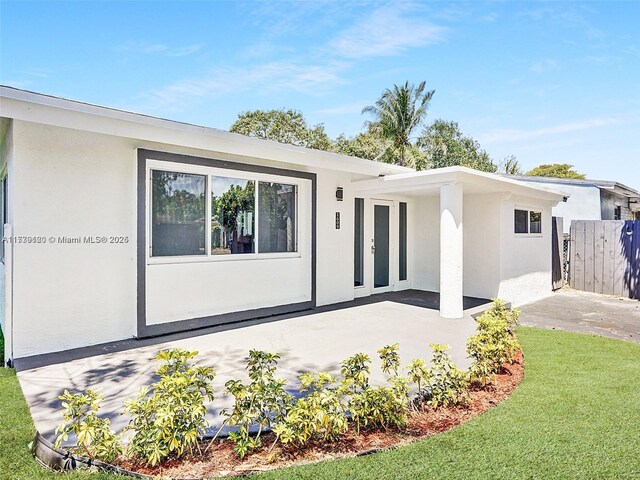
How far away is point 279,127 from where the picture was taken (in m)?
34.2

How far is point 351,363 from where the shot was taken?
12.0 ft

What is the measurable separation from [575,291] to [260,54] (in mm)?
13130

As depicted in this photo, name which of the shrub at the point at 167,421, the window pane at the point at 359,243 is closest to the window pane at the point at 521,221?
the window pane at the point at 359,243

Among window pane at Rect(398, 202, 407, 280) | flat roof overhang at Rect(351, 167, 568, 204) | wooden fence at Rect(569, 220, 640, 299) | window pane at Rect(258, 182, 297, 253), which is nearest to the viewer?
flat roof overhang at Rect(351, 167, 568, 204)

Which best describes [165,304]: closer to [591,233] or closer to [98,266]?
[98,266]

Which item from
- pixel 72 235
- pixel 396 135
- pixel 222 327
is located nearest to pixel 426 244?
pixel 222 327

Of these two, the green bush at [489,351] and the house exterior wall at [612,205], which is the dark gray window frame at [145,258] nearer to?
the green bush at [489,351]

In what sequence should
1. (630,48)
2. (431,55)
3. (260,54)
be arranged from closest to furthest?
(630,48), (431,55), (260,54)

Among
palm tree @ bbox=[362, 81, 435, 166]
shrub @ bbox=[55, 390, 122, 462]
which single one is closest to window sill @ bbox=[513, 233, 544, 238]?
shrub @ bbox=[55, 390, 122, 462]

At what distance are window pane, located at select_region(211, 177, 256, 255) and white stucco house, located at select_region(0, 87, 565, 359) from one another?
1.1 inches

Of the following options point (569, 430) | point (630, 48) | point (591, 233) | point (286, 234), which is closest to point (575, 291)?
point (591, 233)

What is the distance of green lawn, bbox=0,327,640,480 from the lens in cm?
274

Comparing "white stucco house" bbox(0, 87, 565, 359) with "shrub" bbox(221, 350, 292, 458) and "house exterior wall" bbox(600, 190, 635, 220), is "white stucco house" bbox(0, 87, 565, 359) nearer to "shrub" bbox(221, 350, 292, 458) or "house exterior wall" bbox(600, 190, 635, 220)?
"shrub" bbox(221, 350, 292, 458)

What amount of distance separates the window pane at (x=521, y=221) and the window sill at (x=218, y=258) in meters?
6.23
